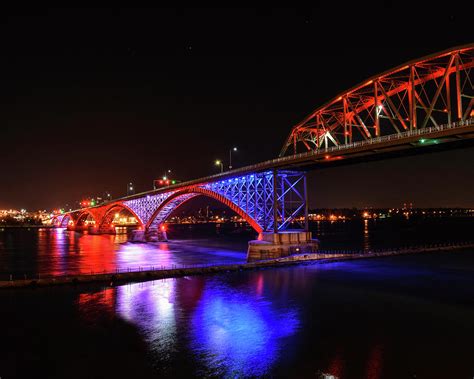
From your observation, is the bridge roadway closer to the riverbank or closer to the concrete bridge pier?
the riverbank

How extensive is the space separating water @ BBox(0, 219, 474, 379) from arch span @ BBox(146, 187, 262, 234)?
77.3 ft

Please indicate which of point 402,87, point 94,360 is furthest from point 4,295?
point 402,87

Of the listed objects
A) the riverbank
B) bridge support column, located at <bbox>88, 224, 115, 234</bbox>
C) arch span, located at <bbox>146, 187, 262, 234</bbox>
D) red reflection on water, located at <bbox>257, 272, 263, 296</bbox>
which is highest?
arch span, located at <bbox>146, 187, 262, 234</bbox>

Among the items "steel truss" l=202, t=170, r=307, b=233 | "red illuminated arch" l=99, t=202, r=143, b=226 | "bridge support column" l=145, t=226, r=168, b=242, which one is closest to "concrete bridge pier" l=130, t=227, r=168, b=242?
"bridge support column" l=145, t=226, r=168, b=242

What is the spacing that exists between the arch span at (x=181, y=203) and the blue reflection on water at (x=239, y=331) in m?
26.1

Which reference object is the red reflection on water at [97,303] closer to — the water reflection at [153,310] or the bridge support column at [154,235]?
the water reflection at [153,310]

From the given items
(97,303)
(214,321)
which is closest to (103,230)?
(97,303)

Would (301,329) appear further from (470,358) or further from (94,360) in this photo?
(94,360)

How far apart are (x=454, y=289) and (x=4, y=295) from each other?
3764cm

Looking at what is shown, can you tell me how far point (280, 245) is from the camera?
52219 mm

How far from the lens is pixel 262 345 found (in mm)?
20422

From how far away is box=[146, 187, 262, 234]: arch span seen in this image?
207 feet

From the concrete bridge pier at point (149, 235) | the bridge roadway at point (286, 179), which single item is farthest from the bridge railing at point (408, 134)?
the concrete bridge pier at point (149, 235)

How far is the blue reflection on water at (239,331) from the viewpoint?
1809 centimetres
